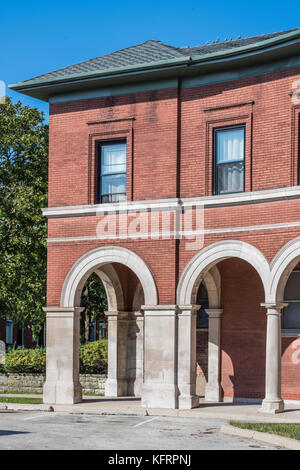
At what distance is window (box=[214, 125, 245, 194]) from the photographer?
2217 cm

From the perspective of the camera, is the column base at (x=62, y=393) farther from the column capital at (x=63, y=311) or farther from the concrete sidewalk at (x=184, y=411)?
the column capital at (x=63, y=311)

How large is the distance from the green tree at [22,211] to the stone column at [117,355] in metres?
7.16

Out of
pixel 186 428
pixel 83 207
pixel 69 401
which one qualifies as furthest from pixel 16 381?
pixel 186 428

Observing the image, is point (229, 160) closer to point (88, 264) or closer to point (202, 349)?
point (88, 264)

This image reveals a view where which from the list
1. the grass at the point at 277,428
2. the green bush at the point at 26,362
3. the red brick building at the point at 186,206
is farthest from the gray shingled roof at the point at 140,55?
the green bush at the point at 26,362

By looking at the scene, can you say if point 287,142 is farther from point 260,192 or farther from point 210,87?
point 210,87

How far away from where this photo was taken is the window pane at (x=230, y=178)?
2219 centimetres

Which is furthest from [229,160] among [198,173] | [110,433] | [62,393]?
[110,433]

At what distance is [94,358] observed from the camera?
→ 29.9 m

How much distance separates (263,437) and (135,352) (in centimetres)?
1137

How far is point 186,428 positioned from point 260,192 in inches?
254

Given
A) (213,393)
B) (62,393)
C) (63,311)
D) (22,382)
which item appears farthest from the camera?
(22,382)

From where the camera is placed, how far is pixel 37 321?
1457 inches

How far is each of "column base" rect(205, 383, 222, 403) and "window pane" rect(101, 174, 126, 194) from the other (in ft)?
20.4
